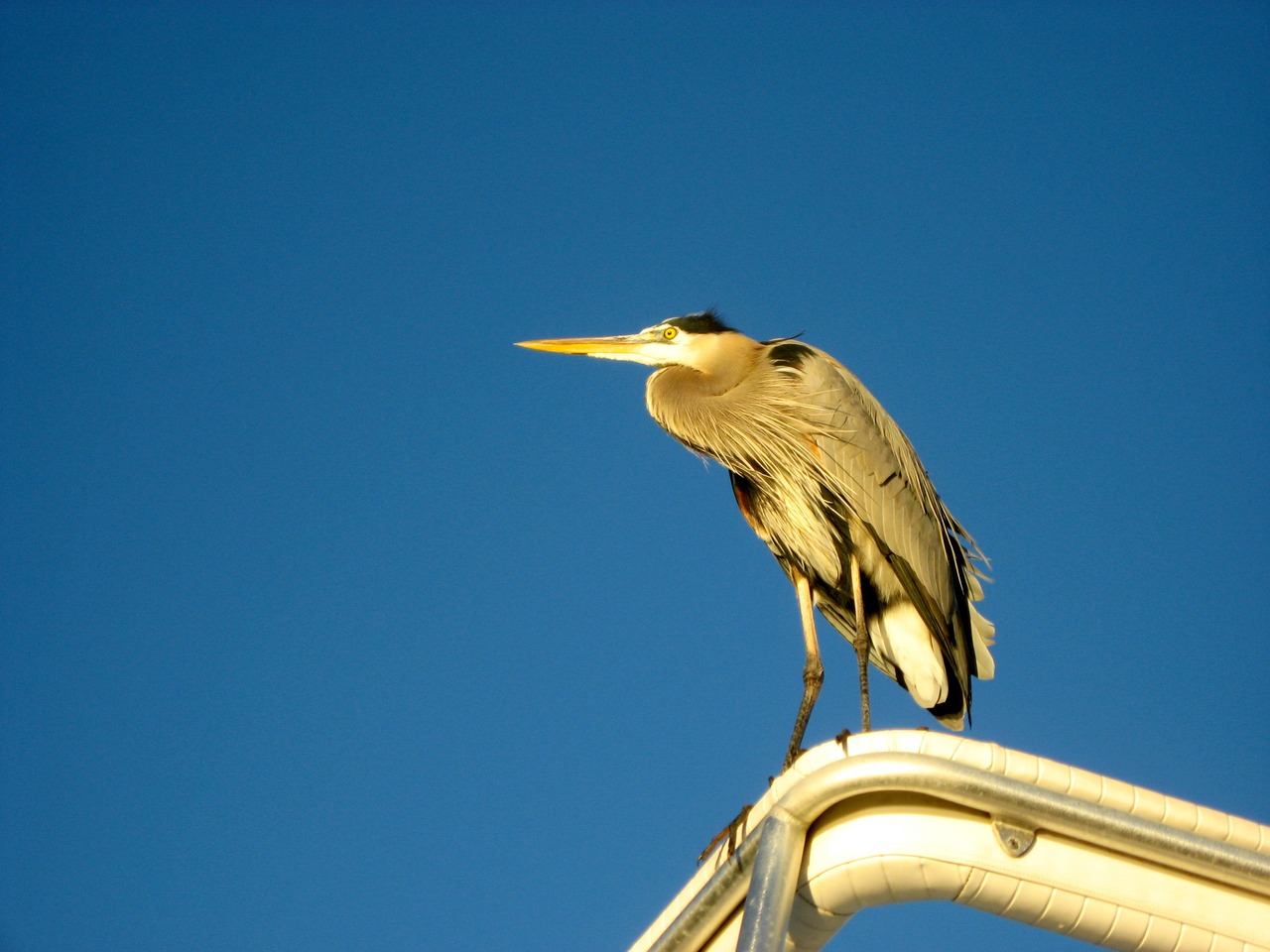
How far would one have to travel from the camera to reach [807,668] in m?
4.82

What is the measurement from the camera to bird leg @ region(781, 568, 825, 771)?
4.61m

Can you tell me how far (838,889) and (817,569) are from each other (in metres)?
2.70

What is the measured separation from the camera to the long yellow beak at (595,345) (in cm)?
595

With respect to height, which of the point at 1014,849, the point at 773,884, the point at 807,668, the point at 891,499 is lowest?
the point at 773,884

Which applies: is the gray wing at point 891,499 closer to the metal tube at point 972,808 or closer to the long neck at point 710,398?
the long neck at point 710,398

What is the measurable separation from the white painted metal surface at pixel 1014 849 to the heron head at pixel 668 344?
132 inches

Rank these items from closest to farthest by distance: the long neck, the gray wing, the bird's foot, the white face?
1. the bird's foot
2. the gray wing
3. the long neck
4. the white face

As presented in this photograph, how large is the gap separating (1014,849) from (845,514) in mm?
2723

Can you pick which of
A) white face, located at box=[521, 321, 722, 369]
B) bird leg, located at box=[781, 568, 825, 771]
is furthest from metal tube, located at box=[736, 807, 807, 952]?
white face, located at box=[521, 321, 722, 369]

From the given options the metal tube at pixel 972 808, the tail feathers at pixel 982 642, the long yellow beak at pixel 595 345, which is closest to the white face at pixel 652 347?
the long yellow beak at pixel 595 345

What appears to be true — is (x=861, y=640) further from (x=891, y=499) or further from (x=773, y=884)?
(x=773, y=884)

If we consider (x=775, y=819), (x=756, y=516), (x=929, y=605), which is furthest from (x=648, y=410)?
(x=775, y=819)

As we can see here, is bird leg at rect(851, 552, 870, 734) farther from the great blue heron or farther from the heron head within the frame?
the heron head

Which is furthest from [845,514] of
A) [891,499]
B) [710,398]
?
[710,398]
